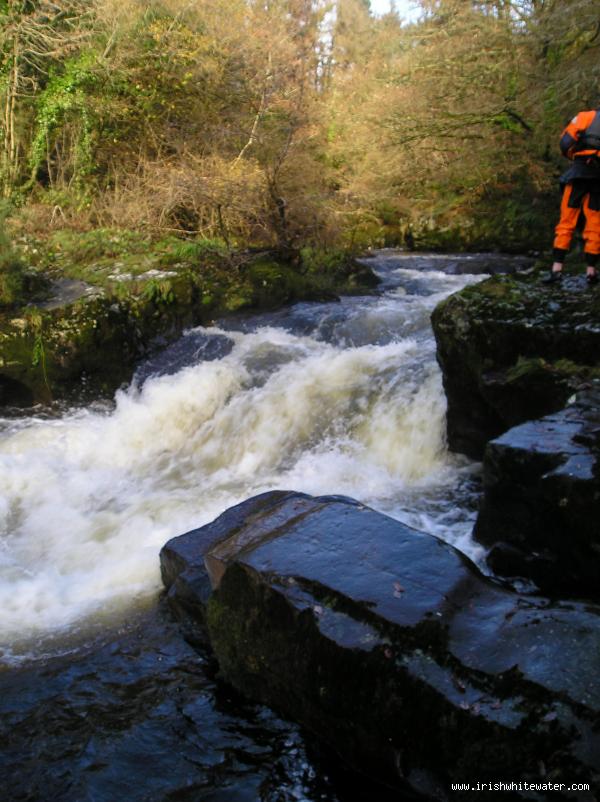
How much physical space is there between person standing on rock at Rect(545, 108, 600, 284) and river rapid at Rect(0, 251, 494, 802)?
1.72 meters

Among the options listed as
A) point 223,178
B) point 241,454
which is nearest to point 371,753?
point 241,454

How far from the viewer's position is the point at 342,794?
2.68 metres

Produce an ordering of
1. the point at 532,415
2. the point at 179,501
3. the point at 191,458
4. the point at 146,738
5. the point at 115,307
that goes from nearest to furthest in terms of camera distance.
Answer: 1. the point at 146,738
2. the point at 532,415
3. the point at 179,501
4. the point at 191,458
5. the point at 115,307

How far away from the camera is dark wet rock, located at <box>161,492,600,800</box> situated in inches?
91.5

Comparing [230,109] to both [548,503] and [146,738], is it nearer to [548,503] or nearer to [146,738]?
[548,503]

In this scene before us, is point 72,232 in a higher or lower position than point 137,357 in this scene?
higher

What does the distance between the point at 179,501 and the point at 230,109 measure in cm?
831

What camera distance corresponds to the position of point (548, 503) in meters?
3.71

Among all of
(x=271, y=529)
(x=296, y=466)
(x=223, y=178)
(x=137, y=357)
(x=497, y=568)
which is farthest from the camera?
(x=223, y=178)

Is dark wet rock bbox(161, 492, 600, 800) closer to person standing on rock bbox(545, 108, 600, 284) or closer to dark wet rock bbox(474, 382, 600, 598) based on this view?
dark wet rock bbox(474, 382, 600, 598)

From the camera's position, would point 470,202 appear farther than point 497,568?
Yes

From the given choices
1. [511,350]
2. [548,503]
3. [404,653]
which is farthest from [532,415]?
[404,653]

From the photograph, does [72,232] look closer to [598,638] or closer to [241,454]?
[241,454]

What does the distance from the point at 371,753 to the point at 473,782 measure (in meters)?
0.47
